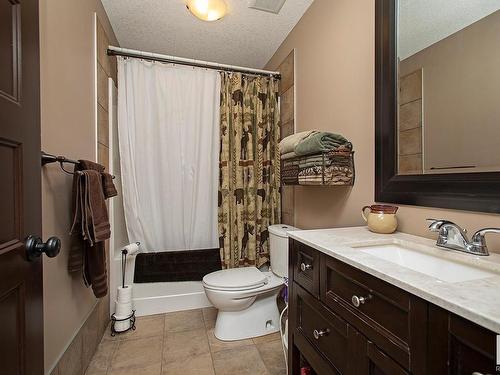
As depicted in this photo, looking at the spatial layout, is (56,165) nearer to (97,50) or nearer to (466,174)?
(97,50)

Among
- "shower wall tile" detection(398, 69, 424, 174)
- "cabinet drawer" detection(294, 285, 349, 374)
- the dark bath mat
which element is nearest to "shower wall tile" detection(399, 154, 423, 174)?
"shower wall tile" detection(398, 69, 424, 174)

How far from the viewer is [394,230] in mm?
1108

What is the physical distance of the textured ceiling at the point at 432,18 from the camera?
0.89m

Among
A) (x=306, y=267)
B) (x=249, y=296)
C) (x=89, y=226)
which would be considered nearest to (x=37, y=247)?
(x=89, y=226)

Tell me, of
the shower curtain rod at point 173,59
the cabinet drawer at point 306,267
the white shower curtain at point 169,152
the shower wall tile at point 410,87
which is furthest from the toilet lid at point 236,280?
the shower curtain rod at point 173,59

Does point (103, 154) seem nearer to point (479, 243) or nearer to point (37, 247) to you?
point (37, 247)

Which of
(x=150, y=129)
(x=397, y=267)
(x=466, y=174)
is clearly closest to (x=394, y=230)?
(x=466, y=174)

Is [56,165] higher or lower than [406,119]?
lower

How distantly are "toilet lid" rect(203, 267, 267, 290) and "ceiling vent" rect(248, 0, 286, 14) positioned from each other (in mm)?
1928

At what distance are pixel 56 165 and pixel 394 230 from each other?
1622mm

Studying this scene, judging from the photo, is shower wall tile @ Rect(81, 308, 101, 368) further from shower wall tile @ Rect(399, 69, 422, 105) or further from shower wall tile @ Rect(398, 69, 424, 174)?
shower wall tile @ Rect(399, 69, 422, 105)

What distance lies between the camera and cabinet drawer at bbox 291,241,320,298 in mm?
974

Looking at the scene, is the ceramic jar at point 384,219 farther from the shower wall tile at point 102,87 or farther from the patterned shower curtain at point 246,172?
the shower wall tile at point 102,87

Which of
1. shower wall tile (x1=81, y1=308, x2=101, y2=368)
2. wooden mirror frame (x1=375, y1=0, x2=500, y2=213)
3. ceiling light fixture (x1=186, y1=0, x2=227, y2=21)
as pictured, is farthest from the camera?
ceiling light fixture (x1=186, y1=0, x2=227, y2=21)
